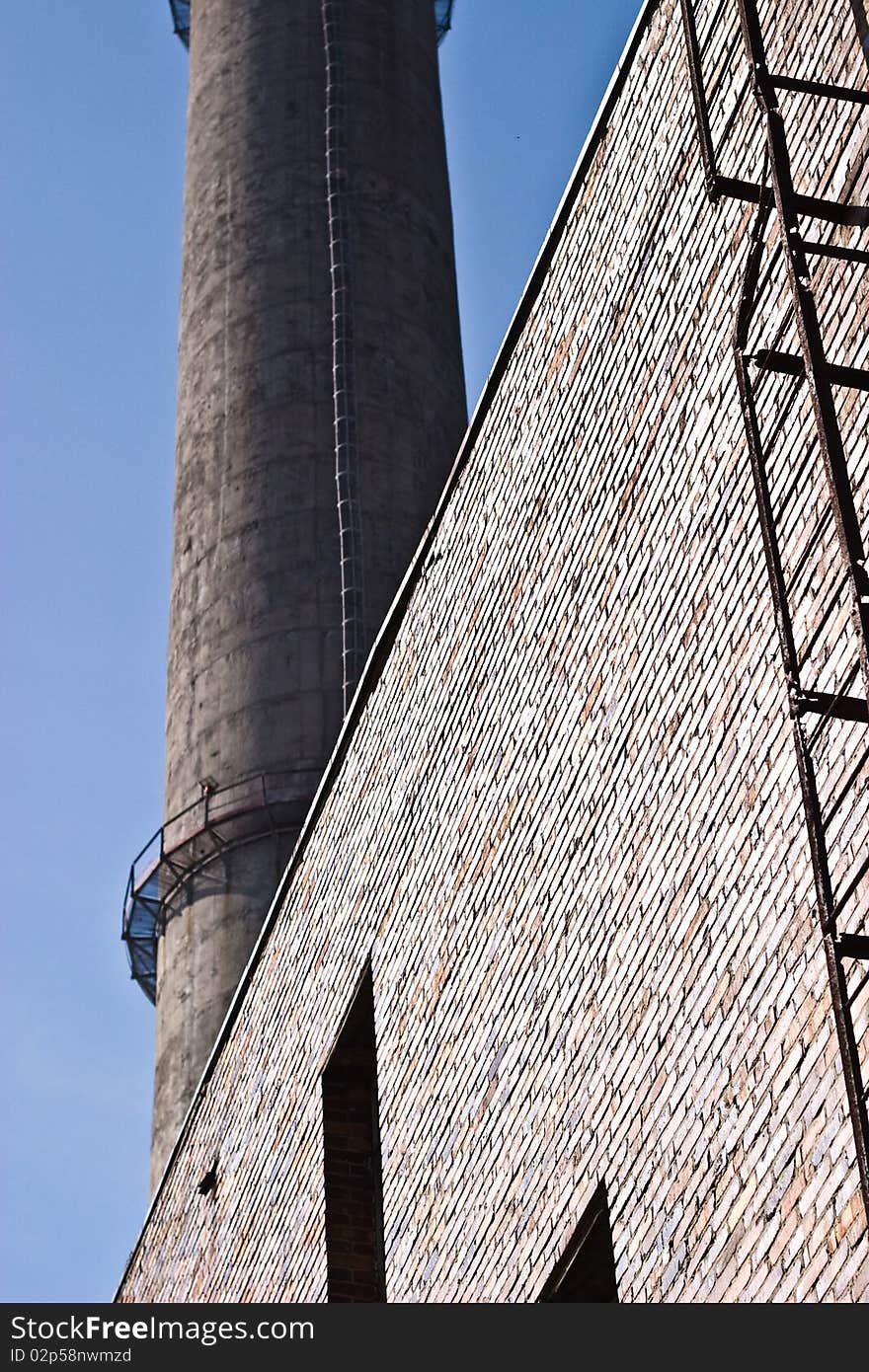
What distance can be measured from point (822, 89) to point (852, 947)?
340 cm

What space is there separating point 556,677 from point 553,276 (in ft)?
7.48

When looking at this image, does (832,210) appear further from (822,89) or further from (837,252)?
(822,89)

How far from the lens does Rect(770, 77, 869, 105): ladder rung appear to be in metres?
8.61

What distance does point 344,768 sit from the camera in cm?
1491

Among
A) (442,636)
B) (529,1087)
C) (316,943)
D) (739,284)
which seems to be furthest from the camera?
(316,943)

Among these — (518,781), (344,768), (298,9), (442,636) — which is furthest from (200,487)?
→ (518,781)

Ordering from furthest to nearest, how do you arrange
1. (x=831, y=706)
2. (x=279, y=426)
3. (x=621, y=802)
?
(x=279, y=426), (x=621, y=802), (x=831, y=706)

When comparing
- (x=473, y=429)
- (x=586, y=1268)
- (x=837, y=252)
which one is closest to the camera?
(x=837, y=252)

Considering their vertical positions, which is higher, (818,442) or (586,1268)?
(818,442)

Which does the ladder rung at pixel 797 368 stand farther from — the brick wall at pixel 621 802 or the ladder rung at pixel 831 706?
the ladder rung at pixel 831 706

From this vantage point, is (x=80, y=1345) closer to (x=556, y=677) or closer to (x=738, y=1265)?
(x=738, y=1265)

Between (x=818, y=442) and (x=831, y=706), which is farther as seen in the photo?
(x=818, y=442)

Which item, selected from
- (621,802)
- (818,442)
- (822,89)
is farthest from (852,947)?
(822,89)

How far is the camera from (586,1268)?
9891mm
